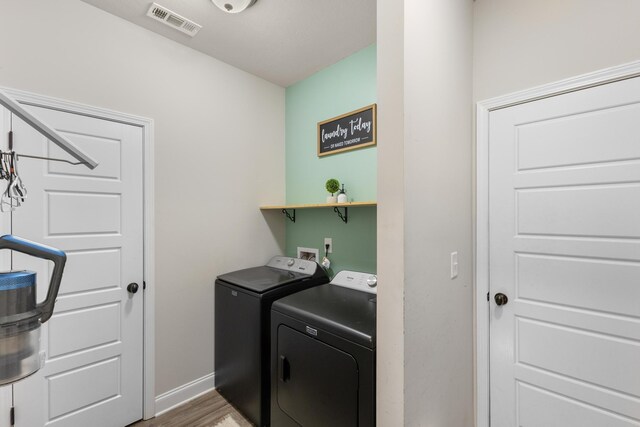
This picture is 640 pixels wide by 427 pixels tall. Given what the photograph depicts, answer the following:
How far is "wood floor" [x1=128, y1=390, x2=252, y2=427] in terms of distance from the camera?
1.89m

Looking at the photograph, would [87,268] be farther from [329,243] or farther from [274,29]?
[274,29]

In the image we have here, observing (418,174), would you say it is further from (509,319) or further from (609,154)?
(509,319)

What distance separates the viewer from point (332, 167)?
2395 mm

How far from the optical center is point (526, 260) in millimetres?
1468

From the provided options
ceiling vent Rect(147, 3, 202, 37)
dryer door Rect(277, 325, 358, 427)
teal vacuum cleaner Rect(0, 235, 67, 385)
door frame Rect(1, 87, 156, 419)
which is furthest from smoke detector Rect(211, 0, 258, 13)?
dryer door Rect(277, 325, 358, 427)

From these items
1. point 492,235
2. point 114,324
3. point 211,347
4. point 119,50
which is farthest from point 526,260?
point 119,50

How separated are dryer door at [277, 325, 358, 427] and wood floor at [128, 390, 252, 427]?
64 cm

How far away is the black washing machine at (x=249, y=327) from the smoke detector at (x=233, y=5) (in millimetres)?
1755

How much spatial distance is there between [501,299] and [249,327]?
1.53 metres

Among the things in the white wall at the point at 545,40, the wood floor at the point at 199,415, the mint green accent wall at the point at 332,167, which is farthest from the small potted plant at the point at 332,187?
the wood floor at the point at 199,415

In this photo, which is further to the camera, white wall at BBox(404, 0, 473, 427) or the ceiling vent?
the ceiling vent

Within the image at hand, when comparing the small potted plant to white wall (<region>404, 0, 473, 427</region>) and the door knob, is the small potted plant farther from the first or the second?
the door knob

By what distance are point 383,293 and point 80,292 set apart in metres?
1.79

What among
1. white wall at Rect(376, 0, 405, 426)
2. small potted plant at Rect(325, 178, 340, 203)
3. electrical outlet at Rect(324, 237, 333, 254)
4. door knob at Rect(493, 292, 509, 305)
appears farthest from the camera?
electrical outlet at Rect(324, 237, 333, 254)
